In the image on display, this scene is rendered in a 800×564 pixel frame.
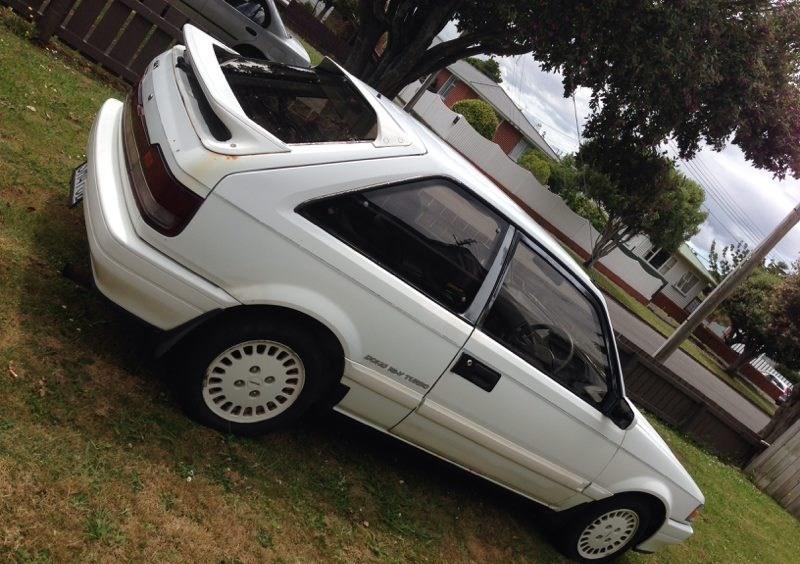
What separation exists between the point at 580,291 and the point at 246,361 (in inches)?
80.6

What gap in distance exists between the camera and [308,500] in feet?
11.1

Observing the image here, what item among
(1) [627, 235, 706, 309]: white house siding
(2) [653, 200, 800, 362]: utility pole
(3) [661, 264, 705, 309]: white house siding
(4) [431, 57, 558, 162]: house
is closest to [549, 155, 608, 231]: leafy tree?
(4) [431, 57, 558, 162]: house

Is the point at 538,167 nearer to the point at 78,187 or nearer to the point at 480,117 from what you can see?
the point at 480,117

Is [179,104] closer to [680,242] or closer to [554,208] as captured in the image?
[554,208]

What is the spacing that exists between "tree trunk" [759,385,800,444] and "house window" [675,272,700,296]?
117ft

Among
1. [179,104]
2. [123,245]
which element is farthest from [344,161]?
[123,245]

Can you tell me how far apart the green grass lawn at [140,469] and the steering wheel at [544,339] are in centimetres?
95

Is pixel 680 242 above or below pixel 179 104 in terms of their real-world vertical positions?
above

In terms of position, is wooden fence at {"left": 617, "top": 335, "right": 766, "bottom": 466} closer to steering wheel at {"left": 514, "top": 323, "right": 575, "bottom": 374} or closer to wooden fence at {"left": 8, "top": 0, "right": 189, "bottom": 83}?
steering wheel at {"left": 514, "top": 323, "right": 575, "bottom": 374}

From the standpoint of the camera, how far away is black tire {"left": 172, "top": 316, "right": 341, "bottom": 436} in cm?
307

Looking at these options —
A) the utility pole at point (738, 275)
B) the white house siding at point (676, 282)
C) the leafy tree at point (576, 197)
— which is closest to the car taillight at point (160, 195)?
the utility pole at point (738, 275)

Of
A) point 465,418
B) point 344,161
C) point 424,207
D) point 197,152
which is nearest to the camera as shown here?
point 197,152

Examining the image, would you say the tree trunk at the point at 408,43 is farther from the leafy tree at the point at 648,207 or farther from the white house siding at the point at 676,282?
the white house siding at the point at 676,282

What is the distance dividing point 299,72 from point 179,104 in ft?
3.53
